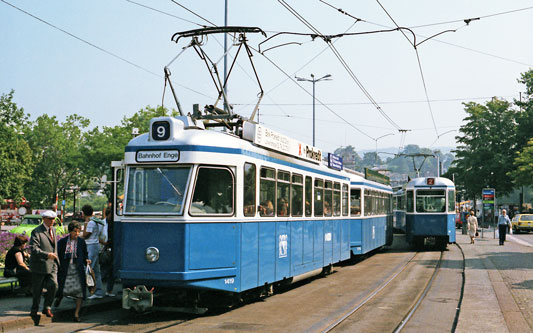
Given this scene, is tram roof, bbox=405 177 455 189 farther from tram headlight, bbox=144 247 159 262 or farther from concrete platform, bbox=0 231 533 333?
tram headlight, bbox=144 247 159 262

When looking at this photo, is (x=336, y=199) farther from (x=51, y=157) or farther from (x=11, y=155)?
(x=51, y=157)

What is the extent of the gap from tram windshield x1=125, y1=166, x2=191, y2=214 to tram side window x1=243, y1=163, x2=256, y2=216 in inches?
49.1

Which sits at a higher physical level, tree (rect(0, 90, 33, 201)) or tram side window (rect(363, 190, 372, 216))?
tree (rect(0, 90, 33, 201))

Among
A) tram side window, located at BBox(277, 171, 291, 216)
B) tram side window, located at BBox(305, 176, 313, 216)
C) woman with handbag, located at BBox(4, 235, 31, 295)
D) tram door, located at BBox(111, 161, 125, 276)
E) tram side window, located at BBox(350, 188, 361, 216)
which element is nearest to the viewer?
tram door, located at BBox(111, 161, 125, 276)

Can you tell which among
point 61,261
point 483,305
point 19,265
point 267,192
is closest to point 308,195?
point 267,192

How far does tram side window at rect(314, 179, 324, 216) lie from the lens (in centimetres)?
1525

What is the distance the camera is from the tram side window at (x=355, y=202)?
66.8 feet

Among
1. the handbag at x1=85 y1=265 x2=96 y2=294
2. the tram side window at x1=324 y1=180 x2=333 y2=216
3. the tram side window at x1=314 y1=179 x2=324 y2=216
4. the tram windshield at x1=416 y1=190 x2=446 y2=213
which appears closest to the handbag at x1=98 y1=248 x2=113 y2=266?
the handbag at x1=85 y1=265 x2=96 y2=294

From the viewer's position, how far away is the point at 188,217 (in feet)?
32.7

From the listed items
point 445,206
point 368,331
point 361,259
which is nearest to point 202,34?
point 368,331

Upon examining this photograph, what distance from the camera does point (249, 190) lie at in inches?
439

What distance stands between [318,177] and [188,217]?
19.9ft

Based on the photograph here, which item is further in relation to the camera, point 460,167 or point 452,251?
point 460,167

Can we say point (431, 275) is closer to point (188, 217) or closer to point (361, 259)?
point (361, 259)
